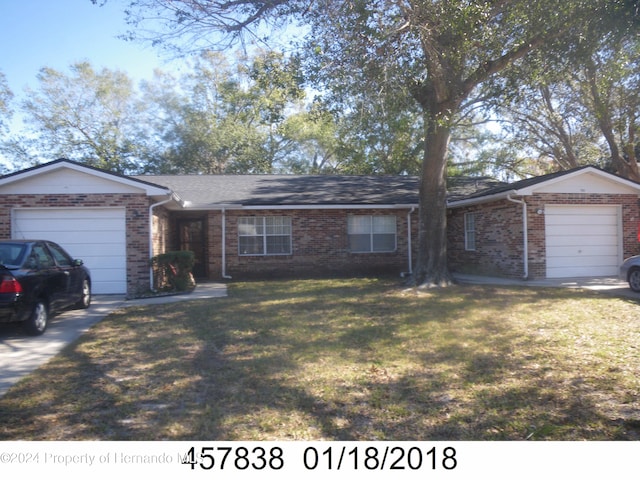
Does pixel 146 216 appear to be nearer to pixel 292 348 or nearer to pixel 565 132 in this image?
pixel 292 348

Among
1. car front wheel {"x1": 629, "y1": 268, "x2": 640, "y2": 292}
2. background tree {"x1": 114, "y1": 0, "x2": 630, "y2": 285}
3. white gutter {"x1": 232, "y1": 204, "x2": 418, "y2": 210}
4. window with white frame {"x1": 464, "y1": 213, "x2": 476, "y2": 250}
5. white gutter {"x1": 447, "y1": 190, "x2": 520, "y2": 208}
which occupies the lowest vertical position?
car front wheel {"x1": 629, "y1": 268, "x2": 640, "y2": 292}

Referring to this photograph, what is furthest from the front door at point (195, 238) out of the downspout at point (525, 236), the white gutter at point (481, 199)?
the downspout at point (525, 236)

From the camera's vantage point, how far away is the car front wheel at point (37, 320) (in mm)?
7629

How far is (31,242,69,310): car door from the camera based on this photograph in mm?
7984

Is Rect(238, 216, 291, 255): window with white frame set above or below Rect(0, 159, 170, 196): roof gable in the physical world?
below

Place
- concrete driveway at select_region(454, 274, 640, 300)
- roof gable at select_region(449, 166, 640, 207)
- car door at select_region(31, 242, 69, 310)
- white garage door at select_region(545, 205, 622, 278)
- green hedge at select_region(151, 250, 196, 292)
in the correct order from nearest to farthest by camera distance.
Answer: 1. car door at select_region(31, 242, 69, 310)
2. concrete driveway at select_region(454, 274, 640, 300)
3. green hedge at select_region(151, 250, 196, 292)
4. roof gable at select_region(449, 166, 640, 207)
5. white garage door at select_region(545, 205, 622, 278)

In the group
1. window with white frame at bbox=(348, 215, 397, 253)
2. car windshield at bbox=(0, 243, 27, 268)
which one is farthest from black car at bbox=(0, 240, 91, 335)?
window with white frame at bbox=(348, 215, 397, 253)

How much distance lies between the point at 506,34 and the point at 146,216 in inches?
370

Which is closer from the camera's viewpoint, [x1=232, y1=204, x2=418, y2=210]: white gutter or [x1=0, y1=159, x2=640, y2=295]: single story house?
[x1=0, y1=159, x2=640, y2=295]: single story house

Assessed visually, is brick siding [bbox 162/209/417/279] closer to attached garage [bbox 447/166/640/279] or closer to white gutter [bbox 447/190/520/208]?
white gutter [bbox 447/190/520/208]

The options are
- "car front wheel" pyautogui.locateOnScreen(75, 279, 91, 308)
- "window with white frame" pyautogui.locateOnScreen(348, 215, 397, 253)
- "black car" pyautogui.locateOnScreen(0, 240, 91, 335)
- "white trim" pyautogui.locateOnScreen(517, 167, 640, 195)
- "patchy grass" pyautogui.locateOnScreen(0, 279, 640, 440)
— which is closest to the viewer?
"patchy grass" pyautogui.locateOnScreen(0, 279, 640, 440)

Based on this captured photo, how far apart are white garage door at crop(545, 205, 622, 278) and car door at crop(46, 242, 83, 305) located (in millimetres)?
12313

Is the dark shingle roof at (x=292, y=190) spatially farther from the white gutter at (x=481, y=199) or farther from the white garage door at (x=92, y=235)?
the white garage door at (x=92, y=235)

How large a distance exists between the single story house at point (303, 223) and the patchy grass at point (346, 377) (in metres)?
3.73
